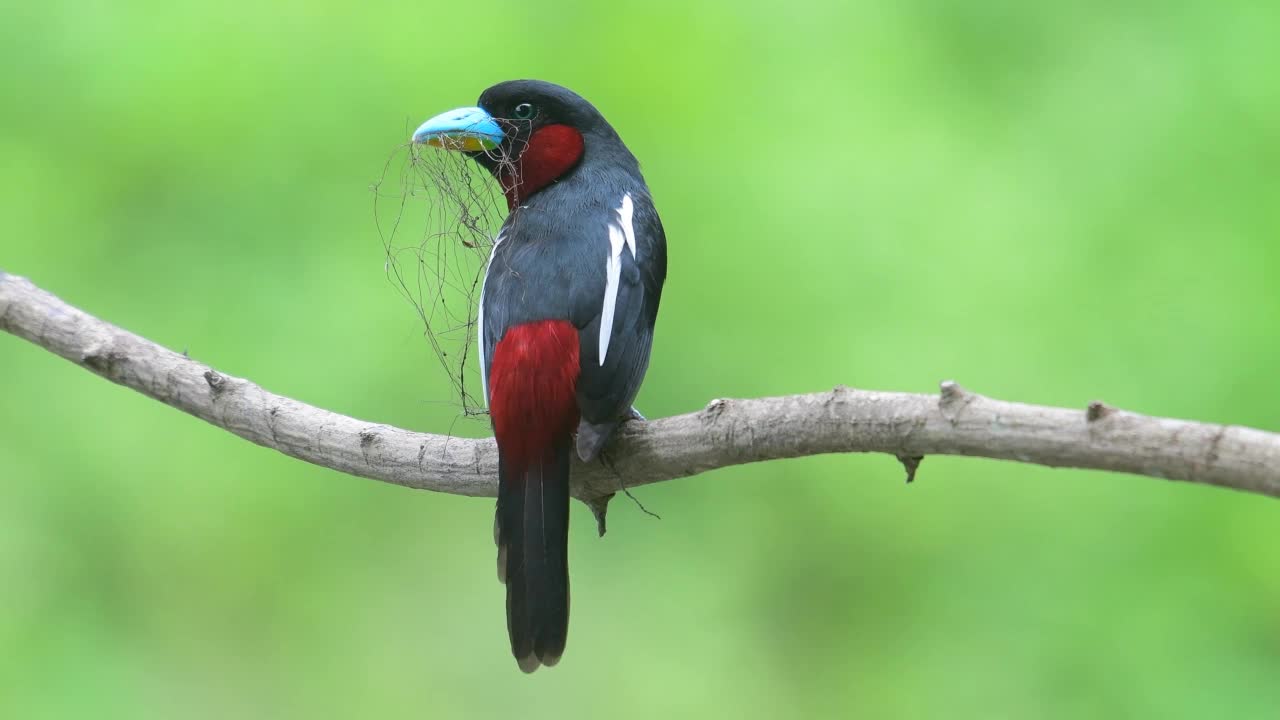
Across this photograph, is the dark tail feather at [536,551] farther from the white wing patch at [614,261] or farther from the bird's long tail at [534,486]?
the white wing patch at [614,261]

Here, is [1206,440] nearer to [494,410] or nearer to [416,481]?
[494,410]

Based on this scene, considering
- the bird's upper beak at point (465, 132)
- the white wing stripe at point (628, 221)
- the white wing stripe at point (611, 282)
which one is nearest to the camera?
the white wing stripe at point (611, 282)

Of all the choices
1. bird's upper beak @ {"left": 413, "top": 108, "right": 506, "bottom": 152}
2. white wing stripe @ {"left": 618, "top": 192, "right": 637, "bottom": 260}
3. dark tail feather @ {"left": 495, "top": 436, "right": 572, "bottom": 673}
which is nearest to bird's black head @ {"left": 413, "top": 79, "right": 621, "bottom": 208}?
bird's upper beak @ {"left": 413, "top": 108, "right": 506, "bottom": 152}

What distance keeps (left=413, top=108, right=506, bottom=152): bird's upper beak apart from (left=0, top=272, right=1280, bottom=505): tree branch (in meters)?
0.55

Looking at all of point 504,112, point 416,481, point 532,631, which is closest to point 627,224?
point 504,112

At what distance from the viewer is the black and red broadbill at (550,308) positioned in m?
1.87

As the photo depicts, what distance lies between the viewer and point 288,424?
6.90ft

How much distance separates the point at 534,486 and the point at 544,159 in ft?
2.38

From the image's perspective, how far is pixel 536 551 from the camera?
187cm

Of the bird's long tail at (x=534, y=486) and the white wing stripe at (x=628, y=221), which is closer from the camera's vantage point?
the bird's long tail at (x=534, y=486)

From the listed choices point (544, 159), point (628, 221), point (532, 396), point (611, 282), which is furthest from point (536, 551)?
point (544, 159)

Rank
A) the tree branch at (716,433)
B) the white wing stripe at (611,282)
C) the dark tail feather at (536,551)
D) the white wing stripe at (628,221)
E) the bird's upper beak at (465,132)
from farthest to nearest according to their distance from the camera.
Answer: the bird's upper beak at (465,132) → the white wing stripe at (628,221) → the white wing stripe at (611,282) → the dark tail feather at (536,551) → the tree branch at (716,433)

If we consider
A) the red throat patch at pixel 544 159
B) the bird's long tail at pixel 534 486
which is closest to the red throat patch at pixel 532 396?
the bird's long tail at pixel 534 486

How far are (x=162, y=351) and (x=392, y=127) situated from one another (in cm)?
178
